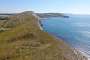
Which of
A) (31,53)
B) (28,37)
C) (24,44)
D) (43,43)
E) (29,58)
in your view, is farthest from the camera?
(28,37)

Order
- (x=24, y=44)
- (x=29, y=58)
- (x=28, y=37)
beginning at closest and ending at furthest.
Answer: (x=29, y=58), (x=24, y=44), (x=28, y=37)

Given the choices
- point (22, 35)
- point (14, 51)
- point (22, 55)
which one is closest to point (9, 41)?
point (22, 35)

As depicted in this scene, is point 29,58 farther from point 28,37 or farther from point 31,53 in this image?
point 28,37

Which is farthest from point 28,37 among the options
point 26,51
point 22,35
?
point 26,51

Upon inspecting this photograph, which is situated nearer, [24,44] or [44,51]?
[44,51]

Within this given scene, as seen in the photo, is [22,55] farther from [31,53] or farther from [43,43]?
[43,43]

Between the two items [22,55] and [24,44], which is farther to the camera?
[24,44]

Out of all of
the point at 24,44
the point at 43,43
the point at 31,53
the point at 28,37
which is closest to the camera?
the point at 31,53

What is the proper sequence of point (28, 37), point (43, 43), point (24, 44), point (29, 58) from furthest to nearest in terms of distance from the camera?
1. point (28, 37)
2. point (43, 43)
3. point (24, 44)
4. point (29, 58)
